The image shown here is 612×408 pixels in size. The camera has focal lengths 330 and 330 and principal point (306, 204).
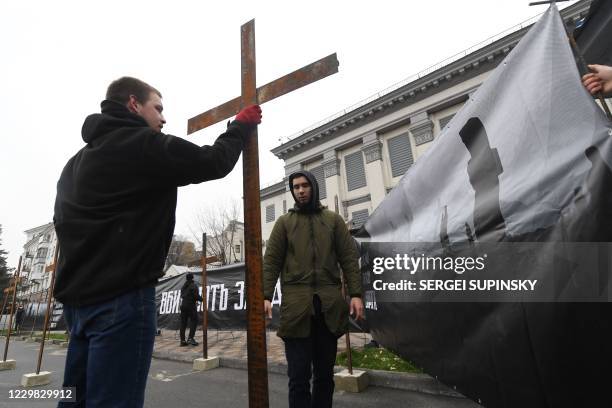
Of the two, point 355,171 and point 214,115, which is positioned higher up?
point 355,171

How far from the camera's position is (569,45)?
6.10 feet

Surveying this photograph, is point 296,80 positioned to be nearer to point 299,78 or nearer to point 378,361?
point 299,78

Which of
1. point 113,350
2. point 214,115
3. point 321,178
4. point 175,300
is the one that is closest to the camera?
point 113,350

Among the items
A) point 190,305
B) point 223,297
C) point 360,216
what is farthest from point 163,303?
point 360,216

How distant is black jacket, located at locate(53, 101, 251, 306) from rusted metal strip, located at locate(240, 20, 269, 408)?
36 cm

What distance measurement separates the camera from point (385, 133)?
2358 centimetres

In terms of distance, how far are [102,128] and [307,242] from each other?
61.7 inches

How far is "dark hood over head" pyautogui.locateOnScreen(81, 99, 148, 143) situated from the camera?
4.91 feet

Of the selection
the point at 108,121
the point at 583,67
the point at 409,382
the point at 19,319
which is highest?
the point at 583,67

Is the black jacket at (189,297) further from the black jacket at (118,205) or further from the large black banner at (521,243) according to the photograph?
the black jacket at (118,205)

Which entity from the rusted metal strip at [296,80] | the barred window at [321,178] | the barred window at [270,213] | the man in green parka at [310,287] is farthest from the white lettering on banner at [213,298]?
the barred window at [270,213]

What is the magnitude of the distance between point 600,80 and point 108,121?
2390 millimetres

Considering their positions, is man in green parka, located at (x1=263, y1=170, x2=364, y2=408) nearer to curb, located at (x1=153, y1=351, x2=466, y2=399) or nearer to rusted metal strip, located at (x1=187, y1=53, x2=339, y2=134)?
rusted metal strip, located at (x1=187, y1=53, x2=339, y2=134)

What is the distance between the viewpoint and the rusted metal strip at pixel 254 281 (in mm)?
1655
